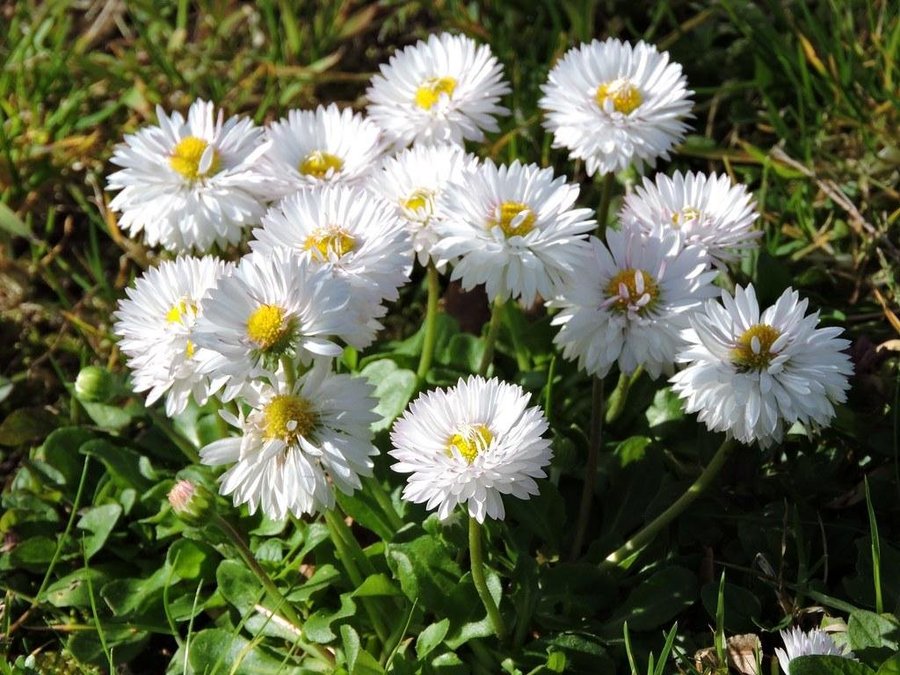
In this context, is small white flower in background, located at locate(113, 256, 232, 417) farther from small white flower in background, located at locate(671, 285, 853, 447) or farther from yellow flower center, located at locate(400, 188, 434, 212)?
small white flower in background, located at locate(671, 285, 853, 447)

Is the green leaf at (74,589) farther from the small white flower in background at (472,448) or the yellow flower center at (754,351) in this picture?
the yellow flower center at (754,351)

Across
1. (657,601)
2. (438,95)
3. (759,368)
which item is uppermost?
(438,95)

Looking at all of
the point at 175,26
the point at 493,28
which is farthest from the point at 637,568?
the point at 175,26

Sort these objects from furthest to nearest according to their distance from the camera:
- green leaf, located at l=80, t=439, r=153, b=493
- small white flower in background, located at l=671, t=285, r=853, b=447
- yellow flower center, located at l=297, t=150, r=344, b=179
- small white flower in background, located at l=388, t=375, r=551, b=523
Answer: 1. green leaf, located at l=80, t=439, r=153, b=493
2. yellow flower center, located at l=297, t=150, r=344, b=179
3. small white flower in background, located at l=671, t=285, r=853, b=447
4. small white flower in background, located at l=388, t=375, r=551, b=523

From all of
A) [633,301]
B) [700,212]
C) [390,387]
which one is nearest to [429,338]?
[390,387]

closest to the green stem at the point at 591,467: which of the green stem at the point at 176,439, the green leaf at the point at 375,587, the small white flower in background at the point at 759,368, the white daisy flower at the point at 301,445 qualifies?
the small white flower in background at the point at 759,368

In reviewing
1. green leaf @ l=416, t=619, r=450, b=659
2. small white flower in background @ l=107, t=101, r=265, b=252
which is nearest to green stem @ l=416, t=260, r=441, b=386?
small white flower in background @ l=107, t=101, r=265, b=252

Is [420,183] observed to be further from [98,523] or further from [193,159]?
[98,523]
